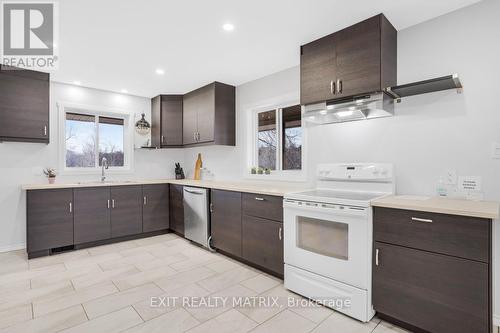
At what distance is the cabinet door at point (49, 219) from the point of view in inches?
126

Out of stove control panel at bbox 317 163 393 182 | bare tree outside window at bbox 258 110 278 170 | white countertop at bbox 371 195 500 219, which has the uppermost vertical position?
bare tree outside window at bbox 258 110 278 170

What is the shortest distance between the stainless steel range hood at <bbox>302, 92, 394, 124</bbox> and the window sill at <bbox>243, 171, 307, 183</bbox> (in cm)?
73

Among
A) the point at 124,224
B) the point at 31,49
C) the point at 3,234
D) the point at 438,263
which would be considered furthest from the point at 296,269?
the point at 3,234

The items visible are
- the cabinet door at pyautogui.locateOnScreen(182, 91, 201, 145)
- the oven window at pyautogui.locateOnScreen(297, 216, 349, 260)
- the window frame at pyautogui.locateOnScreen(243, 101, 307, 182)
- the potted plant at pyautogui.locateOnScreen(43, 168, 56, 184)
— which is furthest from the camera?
the cabinet door at pyautogui.locateOnScreen(182, 91, 201, 145)

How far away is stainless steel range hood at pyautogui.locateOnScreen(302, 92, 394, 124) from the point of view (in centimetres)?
222

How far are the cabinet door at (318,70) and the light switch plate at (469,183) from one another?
48.2 inches

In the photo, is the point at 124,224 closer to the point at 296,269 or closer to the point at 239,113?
the point at 239,113

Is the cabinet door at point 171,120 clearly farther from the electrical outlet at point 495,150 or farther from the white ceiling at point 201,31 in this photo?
the electrical outlet at point 495,150

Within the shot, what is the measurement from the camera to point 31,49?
2.82m

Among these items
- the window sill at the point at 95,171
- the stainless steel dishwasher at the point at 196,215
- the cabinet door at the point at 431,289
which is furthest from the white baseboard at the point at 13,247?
the cabinet door at the point at 431,289

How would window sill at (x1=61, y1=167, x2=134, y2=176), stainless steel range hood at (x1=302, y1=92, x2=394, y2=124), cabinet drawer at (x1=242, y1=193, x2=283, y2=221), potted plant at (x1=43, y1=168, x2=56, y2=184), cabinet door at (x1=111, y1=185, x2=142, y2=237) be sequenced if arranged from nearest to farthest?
stainless steel range hood at (x1=302, y1=92, x2=394, y2=124), cabinet drawer at (x1=242, y1=193, x2=283, y2=221), potted plant at (x1=43, y1=168, x2=56, y2=184), cabinet door at (x1=111, y1=185, x2=142, y2=237), window sill at (x1=61, y1=167, x2=134, y2=176)

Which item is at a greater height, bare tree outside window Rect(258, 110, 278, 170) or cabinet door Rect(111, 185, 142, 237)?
bare tree outside window Rect(258, 110, 278, 170)

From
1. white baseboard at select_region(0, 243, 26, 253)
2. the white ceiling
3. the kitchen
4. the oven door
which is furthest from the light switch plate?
white baseboard at select_region(0, 243, 26, 253)

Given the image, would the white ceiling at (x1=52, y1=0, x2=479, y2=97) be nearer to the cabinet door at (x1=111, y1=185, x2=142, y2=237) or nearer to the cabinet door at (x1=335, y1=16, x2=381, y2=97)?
the cabinet door at (x1=335, y1=16, x2=381, y2=97)
